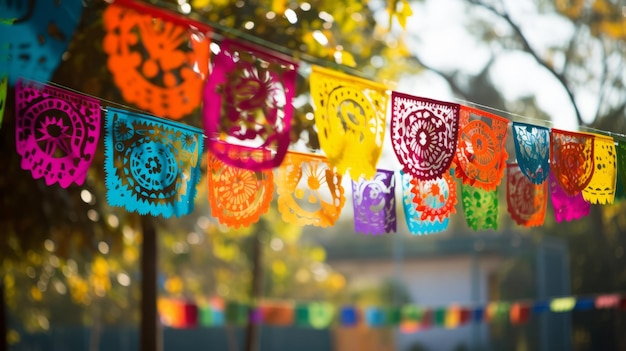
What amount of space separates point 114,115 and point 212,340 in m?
17.5

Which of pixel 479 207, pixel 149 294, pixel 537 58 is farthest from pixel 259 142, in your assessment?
pixel 537 58

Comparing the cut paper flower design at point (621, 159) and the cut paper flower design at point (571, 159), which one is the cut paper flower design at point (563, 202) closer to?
the cut paper flower design at point (571, 159)

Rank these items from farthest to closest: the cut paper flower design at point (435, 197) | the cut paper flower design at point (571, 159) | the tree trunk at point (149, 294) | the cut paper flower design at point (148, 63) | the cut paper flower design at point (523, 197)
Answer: the tree trunk at point (149, 294) < the cut paper flower design at point (523, 197) < the cut paper flower design at point (571, 159) < the cut paper flower design at point (435, 197) < the cut paper flower design at point (148, 63)

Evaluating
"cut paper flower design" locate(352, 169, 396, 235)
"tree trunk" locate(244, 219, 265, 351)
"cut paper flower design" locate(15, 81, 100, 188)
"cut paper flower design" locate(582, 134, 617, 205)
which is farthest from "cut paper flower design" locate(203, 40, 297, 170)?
"tree trunk" locate(244, 219, 265, 351)

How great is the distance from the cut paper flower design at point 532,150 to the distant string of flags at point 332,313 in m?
6.07

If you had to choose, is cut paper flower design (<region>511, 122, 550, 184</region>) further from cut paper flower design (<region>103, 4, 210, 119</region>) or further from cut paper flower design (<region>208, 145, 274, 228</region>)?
cut paper flower design (<region>103, 4, 210, 119</region>)

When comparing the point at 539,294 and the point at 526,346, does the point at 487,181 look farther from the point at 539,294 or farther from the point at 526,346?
the point at 526,346

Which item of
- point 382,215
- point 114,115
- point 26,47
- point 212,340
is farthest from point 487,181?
point 212,340

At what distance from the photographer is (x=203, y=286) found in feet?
63.0

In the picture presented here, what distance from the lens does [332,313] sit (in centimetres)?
1144

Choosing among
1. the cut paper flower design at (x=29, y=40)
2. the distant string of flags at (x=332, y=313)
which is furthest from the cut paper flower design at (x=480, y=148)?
the distant string of flags at (x=332, y=313)

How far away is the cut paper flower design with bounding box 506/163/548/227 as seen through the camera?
496cm

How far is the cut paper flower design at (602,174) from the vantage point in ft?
16.4

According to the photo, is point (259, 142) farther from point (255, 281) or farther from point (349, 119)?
point (255, 281)
